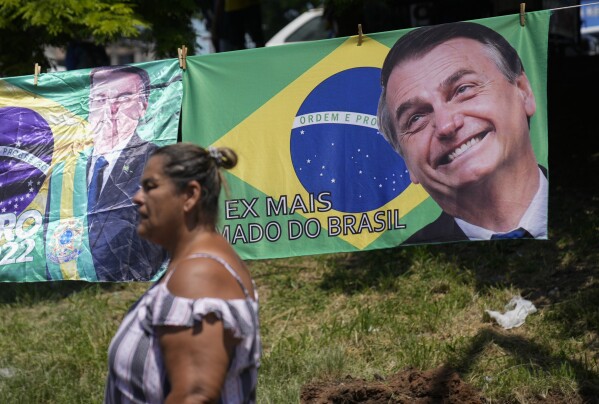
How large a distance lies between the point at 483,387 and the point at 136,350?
3251 mm

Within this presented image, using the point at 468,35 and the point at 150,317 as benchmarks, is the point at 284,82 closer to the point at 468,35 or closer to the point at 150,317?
the point at 468,35

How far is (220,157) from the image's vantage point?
269cm

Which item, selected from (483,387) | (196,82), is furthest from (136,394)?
Result: (196,82)

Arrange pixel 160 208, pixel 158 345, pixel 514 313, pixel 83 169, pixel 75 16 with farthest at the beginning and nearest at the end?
pixel 75 16
pixel 514 313
pixel 83 169
pixel 160 208
pixel 158 345

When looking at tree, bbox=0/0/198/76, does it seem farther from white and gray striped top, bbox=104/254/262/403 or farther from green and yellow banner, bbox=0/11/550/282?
white and gray striped top, bbox=104/254/262/403

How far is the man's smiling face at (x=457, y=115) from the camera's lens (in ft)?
17.3

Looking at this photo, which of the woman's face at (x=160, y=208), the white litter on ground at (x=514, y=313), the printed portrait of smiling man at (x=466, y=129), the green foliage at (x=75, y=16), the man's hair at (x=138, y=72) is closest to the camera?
the woman's face at (x=160, y=208)

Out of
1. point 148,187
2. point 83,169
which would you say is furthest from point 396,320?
point 148,187

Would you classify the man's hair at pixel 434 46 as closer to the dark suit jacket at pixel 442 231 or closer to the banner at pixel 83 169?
the dark suit jacket at pixel 442 231

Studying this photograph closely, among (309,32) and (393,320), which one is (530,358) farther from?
(309,32)

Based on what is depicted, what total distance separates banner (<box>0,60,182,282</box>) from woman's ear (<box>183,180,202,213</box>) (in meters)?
3.21

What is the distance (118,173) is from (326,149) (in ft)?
4.68

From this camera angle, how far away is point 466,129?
17.4 ft

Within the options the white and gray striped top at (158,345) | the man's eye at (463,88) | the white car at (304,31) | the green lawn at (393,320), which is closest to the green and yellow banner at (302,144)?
the man's eye at (463,88)
